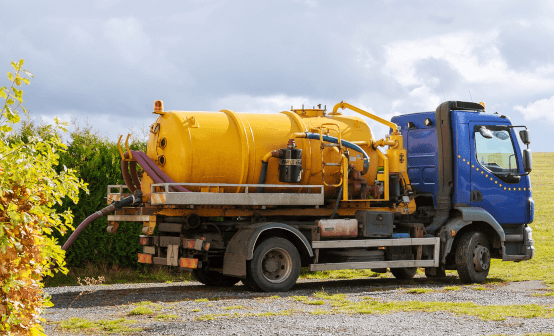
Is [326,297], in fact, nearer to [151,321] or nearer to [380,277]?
[151,321]

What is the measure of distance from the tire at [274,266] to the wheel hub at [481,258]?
4002mm

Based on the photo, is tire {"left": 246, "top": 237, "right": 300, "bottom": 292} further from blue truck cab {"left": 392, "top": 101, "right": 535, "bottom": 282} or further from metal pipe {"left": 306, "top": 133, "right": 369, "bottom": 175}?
blue truck cab {"left": 392, "top": 101, "right": 535, "bottom": 282}

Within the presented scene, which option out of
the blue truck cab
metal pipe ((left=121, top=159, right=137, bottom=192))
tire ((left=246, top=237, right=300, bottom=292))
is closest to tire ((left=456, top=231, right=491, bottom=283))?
the blue truck cab

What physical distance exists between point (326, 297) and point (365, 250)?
2271mm

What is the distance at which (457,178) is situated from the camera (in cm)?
1260

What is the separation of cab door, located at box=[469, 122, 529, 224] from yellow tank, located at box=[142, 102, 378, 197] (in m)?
2.67

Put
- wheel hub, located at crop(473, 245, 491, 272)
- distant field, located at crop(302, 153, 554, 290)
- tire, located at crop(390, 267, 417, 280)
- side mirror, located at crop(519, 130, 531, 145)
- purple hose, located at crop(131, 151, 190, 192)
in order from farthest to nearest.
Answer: distant field, located at crop(302, 153, 554, 290), tire, located at crop(390, 267, 417, 280), wheel hub, located at crop(473, 245, 491, 272), side mirror, located at crop(519, 130, 531, 145), purple hose, located at crop(131, 151, 190, 192)

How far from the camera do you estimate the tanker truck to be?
34.6 ft

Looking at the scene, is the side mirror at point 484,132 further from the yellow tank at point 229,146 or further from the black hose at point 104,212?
the black hose at point 104,212

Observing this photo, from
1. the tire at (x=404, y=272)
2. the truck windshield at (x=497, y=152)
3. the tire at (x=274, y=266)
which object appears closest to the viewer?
the tire at (x=274, y=266)

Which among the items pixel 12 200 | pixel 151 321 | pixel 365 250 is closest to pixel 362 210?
pixel 365 250

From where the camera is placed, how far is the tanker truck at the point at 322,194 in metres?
10.5

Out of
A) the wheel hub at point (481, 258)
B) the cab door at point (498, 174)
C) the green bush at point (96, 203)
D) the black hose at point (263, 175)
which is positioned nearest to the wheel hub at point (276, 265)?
the black hose at point (263, 175)

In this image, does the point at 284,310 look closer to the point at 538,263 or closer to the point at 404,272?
the point at 404,272
